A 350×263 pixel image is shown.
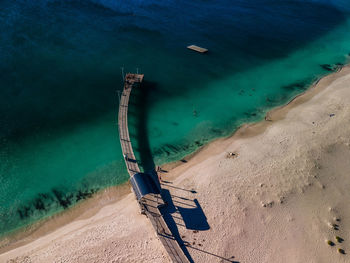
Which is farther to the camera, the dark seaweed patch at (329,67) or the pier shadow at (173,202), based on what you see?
the dark seaweed patch at (329,67)

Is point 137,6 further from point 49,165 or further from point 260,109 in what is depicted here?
point 49,165

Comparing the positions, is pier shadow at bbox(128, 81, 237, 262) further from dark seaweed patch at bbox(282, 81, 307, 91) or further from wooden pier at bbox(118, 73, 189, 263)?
dark seaweed patch at bbox(282, 81, 307, 91)

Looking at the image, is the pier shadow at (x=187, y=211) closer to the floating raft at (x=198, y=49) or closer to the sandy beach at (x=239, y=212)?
the sandy beach at (x=239, y=212)

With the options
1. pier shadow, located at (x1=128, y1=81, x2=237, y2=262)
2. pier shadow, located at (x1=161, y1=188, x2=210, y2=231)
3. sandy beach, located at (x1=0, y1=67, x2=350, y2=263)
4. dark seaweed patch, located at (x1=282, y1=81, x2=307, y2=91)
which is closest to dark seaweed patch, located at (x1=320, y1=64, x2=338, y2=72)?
dark seaweed patch, located at (x1=282, y1=81, x2=307, y2=91)

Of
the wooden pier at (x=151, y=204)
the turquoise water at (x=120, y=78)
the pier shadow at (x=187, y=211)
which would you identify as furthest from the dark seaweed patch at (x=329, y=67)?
the pier shadow at (x=187, y=211)

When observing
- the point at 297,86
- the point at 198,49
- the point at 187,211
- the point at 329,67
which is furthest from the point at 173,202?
the point at 329,67

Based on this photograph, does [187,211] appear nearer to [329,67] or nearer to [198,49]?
[198,49]
